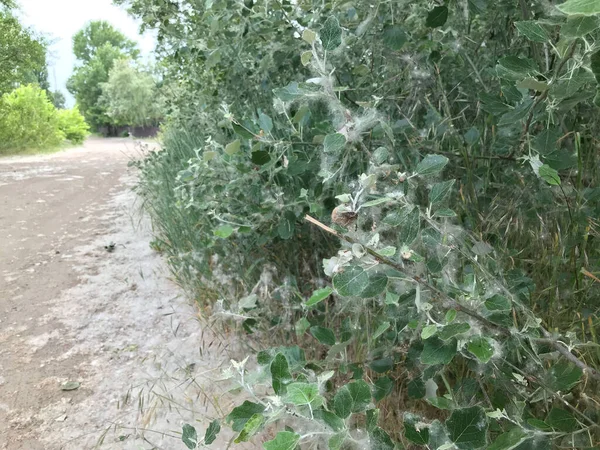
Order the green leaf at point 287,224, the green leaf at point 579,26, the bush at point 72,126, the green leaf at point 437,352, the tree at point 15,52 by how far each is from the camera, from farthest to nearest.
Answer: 1. the bush at point 72,126
2. the tree at point 15,52
3. the green leaf at point 287,224
4. the green leaf at point 437,352
5. the green leaf at point 579,26

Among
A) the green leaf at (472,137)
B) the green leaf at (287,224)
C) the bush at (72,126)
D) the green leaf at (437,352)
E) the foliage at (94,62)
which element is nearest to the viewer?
the green leaf at (437,352)

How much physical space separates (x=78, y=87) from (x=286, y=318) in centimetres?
4739

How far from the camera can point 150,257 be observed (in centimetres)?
342

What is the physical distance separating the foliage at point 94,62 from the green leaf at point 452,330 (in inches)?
1713

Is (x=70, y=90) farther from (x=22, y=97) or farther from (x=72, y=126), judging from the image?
(x=22, y=97)

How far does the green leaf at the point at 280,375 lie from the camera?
0.82 m

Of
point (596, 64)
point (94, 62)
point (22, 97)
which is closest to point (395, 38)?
point (596, 64)

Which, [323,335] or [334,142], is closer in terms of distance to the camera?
[334,142]

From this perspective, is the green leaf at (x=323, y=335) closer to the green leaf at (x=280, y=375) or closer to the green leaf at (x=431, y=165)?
the green leaf at (x=280, y=375)

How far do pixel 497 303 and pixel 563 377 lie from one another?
227 millimetres

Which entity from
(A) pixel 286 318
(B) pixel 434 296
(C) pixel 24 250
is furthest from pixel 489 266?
(C) pixel 24 250

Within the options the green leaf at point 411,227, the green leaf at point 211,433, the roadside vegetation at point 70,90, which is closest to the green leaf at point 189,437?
the green leaf at point 211,433

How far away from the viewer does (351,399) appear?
0.78 metres

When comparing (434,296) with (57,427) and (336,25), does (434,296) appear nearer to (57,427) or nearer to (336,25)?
(336,25)
